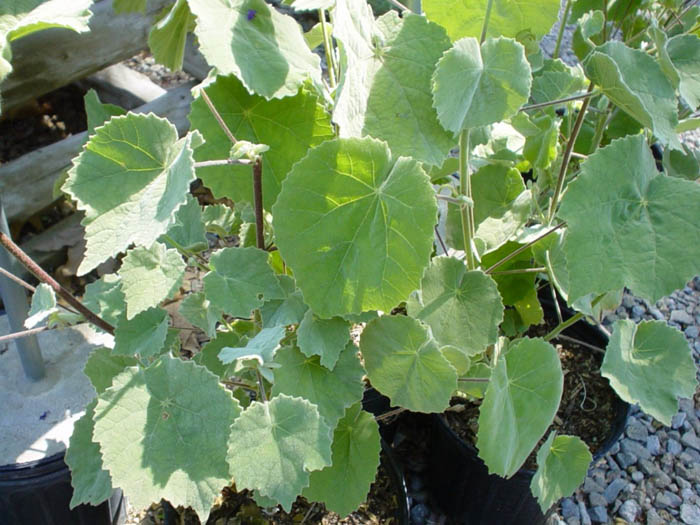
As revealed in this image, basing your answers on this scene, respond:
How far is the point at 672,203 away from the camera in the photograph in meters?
0.99

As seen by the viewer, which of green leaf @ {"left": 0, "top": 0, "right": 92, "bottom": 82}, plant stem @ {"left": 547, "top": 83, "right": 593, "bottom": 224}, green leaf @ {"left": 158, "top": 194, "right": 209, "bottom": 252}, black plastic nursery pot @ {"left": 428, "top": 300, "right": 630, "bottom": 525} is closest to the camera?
green leaf @ {"left": 0, "top": 0, "right": 92, "bottom": 82}

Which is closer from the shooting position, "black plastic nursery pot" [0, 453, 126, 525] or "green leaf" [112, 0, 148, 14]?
"green leaf" [112, 0, 148, 14]

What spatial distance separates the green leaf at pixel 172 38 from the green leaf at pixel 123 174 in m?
0.17

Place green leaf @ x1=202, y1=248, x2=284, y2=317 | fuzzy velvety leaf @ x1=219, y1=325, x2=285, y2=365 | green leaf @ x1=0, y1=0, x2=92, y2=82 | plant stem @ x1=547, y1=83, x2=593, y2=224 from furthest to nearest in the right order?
1. plant stem @ x1=547, y1=83, x2=593, y2=224
2. green leaf @ x1=202, y1=248, x2=284, y2=317
3. fuzzy velvety leaf @ x1=219, y1=325, x2=285, y2=365
4. green leaf @ x1=0, y1=0, x2=92, y2=82

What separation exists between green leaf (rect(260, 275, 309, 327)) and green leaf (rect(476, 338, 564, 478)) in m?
0.32

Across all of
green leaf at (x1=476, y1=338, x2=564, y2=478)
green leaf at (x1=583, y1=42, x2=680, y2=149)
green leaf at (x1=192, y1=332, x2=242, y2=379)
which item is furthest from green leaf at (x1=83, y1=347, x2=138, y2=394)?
green leaf at (x1=583, y1=42, x2=680, y2=149)

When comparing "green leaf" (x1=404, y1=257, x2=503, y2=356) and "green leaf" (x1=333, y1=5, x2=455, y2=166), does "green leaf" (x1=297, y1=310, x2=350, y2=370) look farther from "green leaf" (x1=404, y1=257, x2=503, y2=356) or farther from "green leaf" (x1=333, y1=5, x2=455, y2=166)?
"green leaf" (x1=333, y1=5, x2=455, y2=166)

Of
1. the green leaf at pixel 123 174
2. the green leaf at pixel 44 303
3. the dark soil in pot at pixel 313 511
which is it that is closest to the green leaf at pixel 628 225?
the green leaf at pixel 123 174

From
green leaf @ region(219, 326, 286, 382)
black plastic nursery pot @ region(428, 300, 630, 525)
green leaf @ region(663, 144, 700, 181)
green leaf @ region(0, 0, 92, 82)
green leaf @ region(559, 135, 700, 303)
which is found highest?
green leaf @ region(0, 0, 92, 82)

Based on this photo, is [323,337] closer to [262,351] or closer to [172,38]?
[262,351]

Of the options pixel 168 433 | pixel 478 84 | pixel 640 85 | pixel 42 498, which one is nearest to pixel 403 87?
pixel 478 84

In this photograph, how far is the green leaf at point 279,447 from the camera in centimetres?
92

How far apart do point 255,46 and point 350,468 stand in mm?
759

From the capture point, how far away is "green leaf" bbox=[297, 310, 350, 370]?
1032mm
